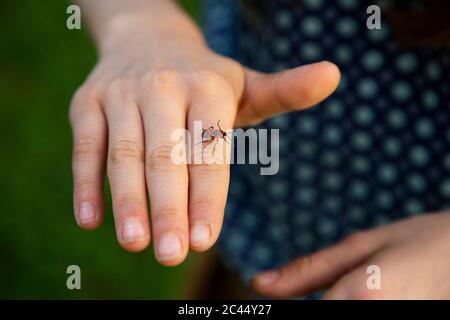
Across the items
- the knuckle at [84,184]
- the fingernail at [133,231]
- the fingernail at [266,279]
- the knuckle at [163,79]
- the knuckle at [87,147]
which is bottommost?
the fingernail at [266,279]

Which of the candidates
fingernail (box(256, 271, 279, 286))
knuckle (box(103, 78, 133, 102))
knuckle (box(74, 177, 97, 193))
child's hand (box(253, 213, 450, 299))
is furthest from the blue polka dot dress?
knuckle (box(74, 177, 97, 193))

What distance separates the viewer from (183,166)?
0.90m

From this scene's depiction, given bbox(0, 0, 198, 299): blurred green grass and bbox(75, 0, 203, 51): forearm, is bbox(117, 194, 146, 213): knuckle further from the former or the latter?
bbox(0, 0, 198, 299): blurred green grass

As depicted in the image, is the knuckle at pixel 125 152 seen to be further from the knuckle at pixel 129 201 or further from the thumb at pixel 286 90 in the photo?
the thumb at pixel 286 90

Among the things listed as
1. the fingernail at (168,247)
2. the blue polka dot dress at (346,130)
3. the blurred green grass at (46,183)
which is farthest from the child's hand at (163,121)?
the blurred green grass at (46,183)

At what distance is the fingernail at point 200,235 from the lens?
0.84m

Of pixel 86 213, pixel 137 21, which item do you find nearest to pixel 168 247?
pixel 86 213

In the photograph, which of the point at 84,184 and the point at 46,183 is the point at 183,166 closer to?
the point at 84,184

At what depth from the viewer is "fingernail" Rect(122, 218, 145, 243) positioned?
0.85 m

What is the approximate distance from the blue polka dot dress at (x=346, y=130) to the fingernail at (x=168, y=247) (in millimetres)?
592

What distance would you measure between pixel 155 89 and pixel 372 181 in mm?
592

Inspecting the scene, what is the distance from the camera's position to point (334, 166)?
1.34 m

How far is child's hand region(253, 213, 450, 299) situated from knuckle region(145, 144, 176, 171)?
1.13 feet

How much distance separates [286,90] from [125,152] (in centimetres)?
28
